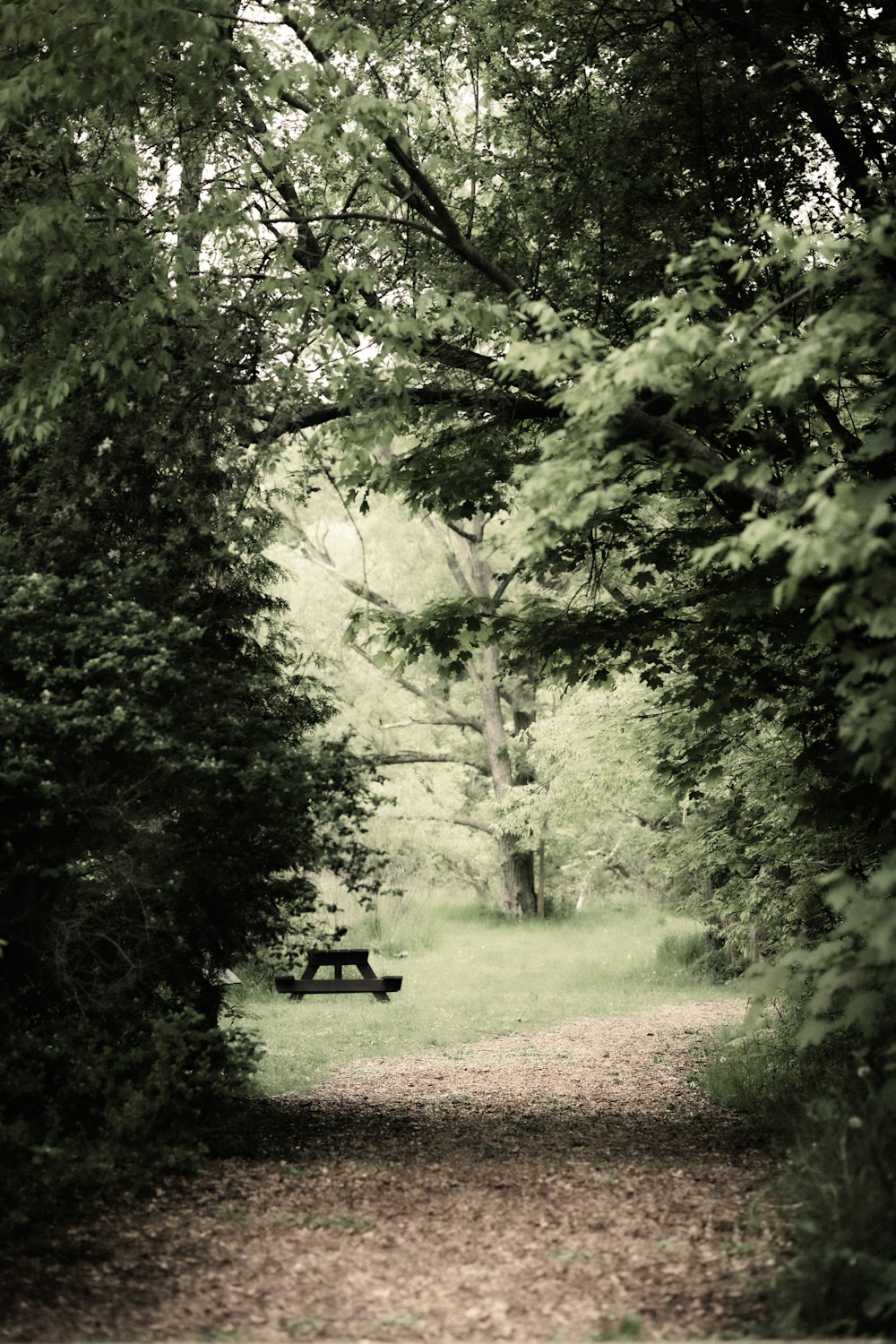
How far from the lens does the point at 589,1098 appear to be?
8.63m

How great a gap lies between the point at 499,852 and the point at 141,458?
1961 cm

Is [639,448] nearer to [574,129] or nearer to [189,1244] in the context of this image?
[574,129]

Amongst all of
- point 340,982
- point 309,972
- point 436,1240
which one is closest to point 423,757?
point 309,972

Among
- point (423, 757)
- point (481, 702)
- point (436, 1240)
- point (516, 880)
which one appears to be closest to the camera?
point (436, 1240)

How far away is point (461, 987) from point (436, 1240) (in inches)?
416

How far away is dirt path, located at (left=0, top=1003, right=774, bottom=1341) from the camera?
405 centimetres

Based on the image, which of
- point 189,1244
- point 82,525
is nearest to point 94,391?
point 82,525

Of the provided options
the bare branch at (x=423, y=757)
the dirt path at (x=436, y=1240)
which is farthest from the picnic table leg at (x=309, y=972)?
the bare branch at (x=423, y=757)

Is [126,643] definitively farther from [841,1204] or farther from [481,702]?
[481,702]

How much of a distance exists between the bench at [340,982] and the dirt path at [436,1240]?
538cm

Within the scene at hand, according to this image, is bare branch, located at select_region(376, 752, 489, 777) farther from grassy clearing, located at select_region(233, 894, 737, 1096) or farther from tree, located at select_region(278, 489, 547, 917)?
grassy clearing, located at select_region(233, 894, 737, 1096)

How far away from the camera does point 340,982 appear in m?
13.4

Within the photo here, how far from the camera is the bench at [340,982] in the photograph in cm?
1332

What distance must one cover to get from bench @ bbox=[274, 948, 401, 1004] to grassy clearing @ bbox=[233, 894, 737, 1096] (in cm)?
21
